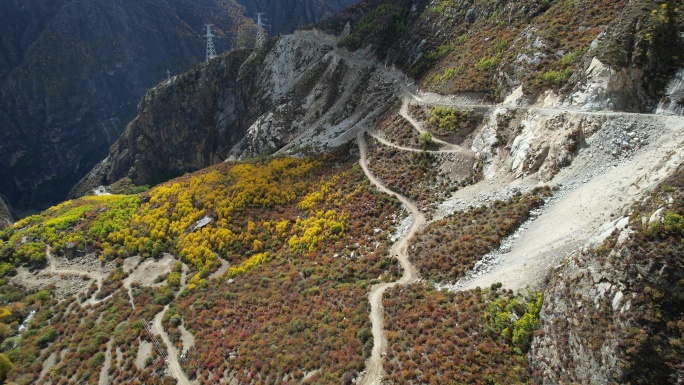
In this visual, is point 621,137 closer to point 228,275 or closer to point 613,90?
point 613,90

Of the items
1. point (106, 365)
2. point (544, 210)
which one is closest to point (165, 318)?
point (106, 365)

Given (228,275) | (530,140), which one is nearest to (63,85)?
(228,275)

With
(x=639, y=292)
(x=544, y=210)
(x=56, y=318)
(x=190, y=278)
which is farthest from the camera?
(x=190, y=278)

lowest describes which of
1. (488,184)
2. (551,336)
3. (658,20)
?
(551,336)

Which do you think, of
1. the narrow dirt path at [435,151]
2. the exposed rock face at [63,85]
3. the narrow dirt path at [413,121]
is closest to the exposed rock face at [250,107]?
the narrow dirt path at [413,121]

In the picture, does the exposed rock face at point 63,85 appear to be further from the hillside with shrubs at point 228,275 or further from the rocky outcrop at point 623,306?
the rocky outcrop at point 623,306

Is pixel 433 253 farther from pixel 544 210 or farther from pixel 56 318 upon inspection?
pixel 56 318
